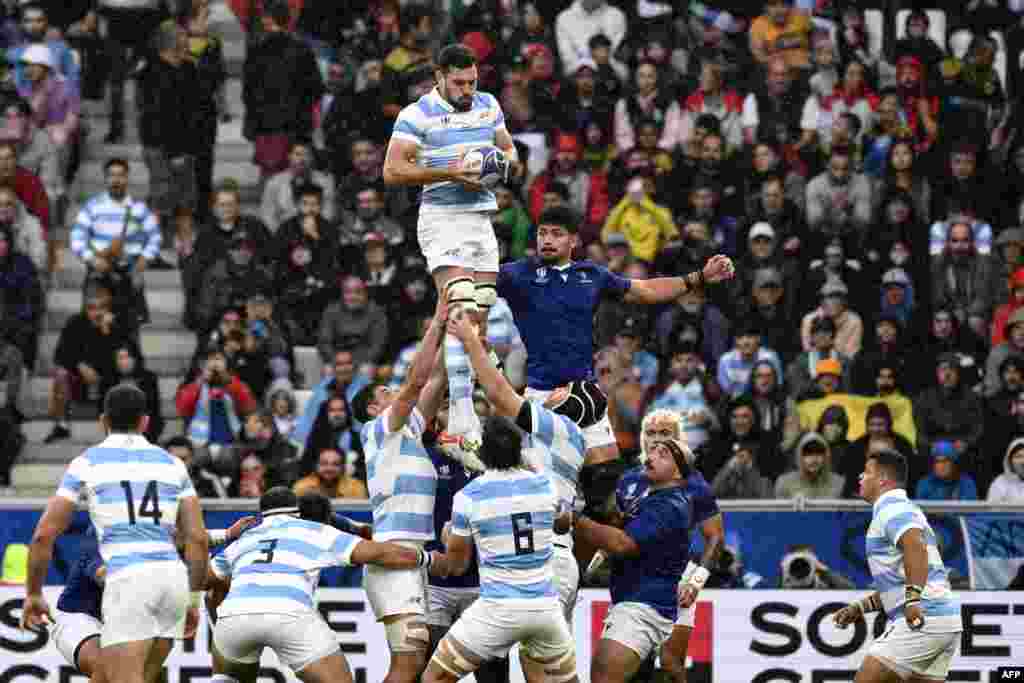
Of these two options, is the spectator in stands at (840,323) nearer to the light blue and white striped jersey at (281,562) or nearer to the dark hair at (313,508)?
the dark hair at (313,508)

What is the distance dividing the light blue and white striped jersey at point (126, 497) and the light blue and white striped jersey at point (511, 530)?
1793 millimetres

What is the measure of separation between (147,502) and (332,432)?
605 centimetres

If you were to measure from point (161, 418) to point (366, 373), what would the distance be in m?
1.94

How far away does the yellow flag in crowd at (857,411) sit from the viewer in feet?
66.7

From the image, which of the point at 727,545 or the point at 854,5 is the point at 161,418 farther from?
the point at 854,5

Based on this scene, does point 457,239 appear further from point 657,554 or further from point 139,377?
point 139,377

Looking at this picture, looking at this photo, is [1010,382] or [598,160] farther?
[598,160]

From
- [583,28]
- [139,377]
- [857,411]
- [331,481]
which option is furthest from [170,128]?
[857,411]

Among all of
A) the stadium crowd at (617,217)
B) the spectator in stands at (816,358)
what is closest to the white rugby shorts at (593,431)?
the stadium crowd at (617,217)

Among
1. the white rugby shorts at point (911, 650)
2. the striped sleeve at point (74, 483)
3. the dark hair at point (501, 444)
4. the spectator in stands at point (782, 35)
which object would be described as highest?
the spectator in stands at point (782, 35)

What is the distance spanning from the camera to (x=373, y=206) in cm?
2261

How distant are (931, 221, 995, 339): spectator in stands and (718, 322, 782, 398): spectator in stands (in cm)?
205

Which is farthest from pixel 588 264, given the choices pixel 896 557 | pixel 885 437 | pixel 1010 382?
pixel 1010 382

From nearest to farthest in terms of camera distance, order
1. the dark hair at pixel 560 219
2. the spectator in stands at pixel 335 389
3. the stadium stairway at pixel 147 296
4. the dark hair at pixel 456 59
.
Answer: the dark hair at pixel 456 59, the dark hair at pixel 560 219, the spectator in stands at pixel 335 389, the stadium stairway at pixel 147 296
